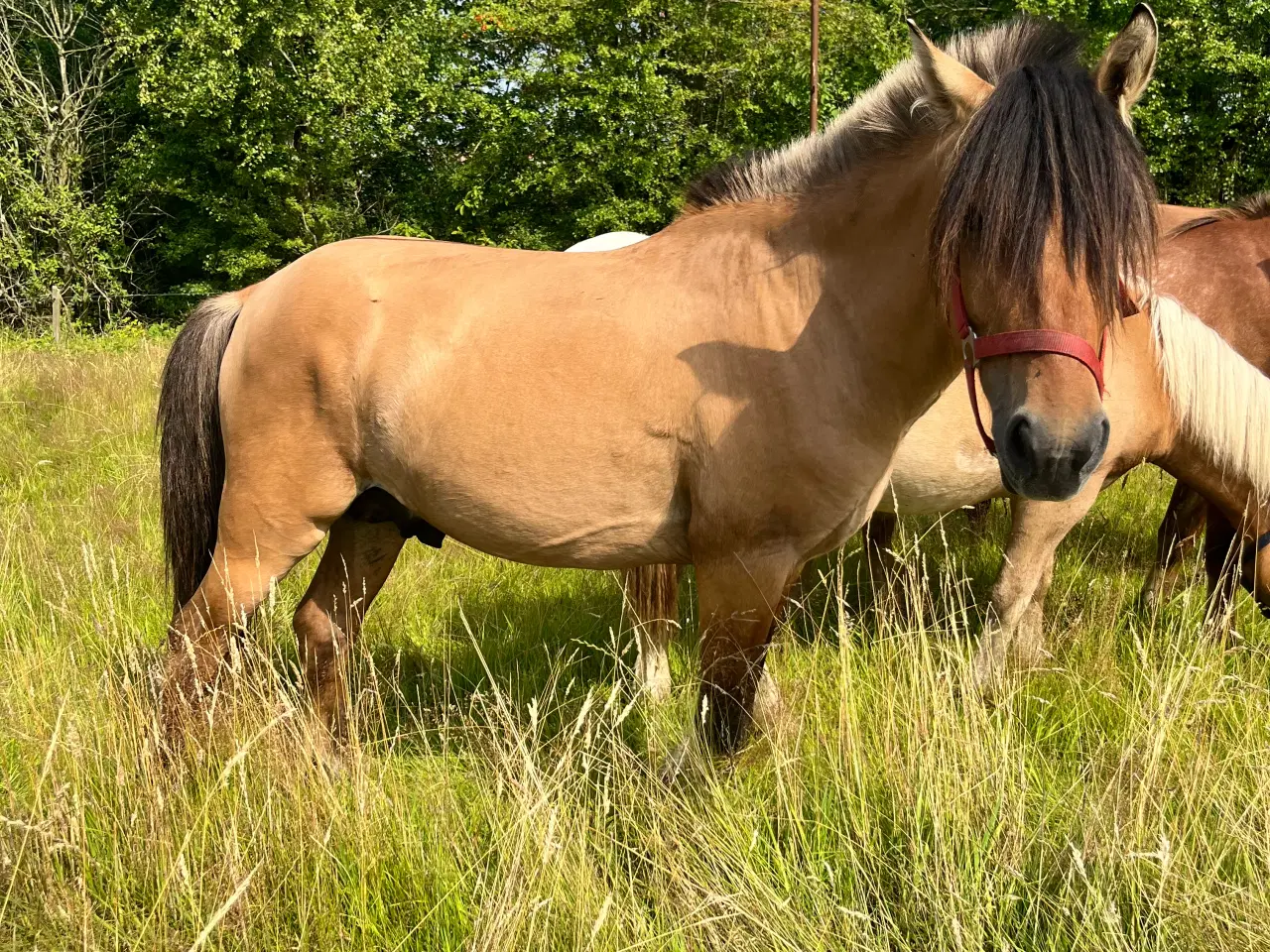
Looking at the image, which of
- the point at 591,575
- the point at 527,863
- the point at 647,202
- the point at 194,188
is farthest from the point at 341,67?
the point at 527,863

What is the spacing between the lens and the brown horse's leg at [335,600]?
3244 millimetres

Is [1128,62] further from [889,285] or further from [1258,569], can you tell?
[1258,569]

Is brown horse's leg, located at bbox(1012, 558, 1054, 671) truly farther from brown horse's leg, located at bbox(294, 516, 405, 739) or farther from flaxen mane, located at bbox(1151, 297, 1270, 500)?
brown horse's leg, located at bbox(294, 516, 405, 739)

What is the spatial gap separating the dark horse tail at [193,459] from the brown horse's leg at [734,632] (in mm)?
1769

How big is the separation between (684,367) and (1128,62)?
1284mm

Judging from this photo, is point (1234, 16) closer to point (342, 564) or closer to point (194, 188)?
point (342, 564)

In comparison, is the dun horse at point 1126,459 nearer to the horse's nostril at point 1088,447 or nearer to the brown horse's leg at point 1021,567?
Answer: the brown horse's leg at point 1021,567

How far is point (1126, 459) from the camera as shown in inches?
140

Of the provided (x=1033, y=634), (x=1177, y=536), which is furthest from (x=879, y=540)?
(x=1177, y=536)

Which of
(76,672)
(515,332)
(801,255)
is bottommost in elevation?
(76,672)

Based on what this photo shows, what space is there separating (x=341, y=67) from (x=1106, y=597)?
1988 centimetres

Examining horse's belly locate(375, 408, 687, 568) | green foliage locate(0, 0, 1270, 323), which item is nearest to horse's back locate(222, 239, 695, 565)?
horse's belly locate(375, 408, 687, 568)

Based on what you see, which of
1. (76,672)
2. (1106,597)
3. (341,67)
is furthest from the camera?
(341,67)

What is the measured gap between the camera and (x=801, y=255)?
2.50 meters
